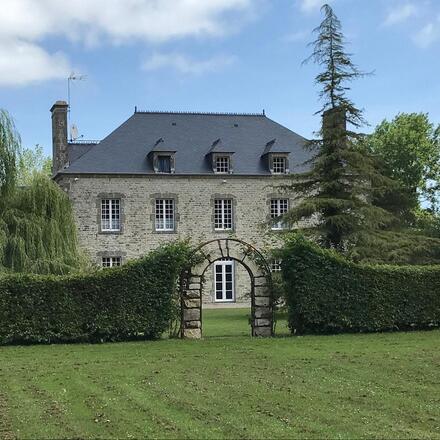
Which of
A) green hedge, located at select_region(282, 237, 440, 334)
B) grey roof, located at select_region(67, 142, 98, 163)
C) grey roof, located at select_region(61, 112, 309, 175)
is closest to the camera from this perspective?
green hedge, located at select_region(282, 237, 440, 334)

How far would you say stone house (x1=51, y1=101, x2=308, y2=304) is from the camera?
102 feet

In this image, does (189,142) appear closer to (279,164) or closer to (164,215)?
(164,215)

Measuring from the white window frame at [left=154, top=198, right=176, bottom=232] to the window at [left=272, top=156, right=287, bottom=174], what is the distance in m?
4.98

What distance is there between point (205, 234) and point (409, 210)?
32.0 feet

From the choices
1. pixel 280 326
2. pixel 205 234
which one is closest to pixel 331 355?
pixel 280 326

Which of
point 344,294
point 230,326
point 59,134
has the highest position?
point 59,134

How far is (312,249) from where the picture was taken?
53.8 feet

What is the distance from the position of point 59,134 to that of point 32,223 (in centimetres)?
1284

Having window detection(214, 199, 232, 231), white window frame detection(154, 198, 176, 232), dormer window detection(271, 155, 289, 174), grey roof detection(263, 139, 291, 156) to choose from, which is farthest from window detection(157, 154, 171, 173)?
dormer window detection(271, 155, 289, 174)

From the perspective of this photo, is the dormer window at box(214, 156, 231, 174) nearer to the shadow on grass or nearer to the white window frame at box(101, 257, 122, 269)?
the white window frame at box(101, 257, 122, 269)

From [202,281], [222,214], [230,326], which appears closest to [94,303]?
[202,281]

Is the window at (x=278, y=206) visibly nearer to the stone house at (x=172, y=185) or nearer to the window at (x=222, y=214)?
the stone house at (x=172, y=185)

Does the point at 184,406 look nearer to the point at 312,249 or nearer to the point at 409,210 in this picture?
the point at 312,249

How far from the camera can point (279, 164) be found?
108 ft
